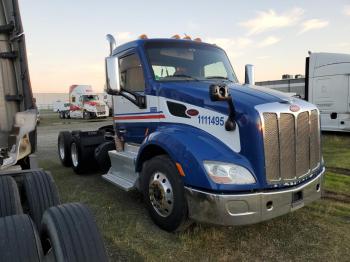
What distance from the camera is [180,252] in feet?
11.7

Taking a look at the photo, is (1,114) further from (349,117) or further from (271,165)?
(349,117)

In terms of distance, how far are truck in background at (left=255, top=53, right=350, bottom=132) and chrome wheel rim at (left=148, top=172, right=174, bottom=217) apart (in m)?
11.0

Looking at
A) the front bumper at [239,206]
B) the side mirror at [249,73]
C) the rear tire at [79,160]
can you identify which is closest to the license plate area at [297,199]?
the front bumper at [239,206]

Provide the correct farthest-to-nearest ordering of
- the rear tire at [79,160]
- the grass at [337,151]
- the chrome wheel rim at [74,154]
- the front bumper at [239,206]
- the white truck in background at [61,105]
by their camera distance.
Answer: the white truck in background at [61,105], the grass at [337,151], the chrome wheel rim at [74,154], the rear tire at [79,160], the front bumper at [239,206]

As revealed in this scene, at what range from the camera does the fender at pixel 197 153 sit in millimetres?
3391

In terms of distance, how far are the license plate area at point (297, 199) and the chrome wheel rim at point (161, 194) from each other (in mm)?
1389

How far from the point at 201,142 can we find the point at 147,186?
1089 mm

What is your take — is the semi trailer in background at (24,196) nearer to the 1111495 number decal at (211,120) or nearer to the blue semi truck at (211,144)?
the blue semi truck at (211,144)

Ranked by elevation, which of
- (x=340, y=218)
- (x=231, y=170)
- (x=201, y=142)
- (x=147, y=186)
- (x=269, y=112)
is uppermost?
(x=269, y=112)

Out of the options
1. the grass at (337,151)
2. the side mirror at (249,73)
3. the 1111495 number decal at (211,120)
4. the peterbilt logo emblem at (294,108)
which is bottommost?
the grass at (337,151)

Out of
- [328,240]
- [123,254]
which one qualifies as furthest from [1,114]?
[328,240]

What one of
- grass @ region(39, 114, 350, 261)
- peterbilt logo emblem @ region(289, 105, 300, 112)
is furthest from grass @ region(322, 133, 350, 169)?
peterbilt logo emblem @ region(289, 105, 300, 112)

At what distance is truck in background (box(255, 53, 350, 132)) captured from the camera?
12500 mm

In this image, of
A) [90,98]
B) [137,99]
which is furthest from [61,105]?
[137,99]
